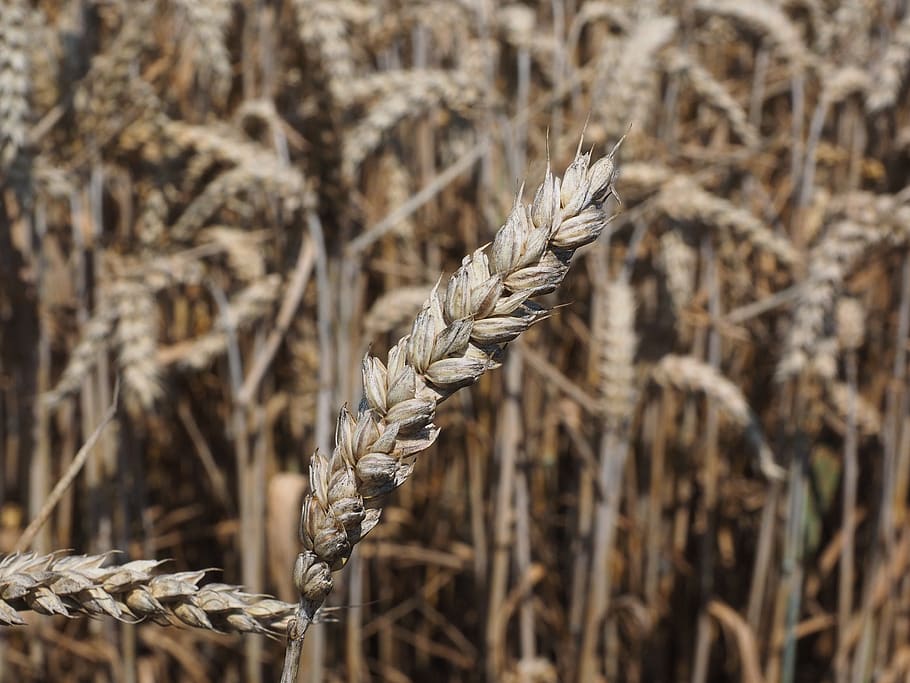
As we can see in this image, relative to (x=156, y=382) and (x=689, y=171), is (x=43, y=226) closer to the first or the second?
(x=156, y=382)

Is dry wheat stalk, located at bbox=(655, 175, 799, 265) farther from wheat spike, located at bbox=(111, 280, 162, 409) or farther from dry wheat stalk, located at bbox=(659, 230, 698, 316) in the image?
wheat spike, located at bbox=(111, 280, 162, 409)

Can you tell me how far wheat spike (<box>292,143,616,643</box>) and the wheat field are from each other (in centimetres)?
67

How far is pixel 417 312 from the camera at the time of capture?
1166 millimetres

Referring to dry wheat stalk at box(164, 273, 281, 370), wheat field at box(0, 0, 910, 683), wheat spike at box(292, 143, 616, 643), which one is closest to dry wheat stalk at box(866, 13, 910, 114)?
wheat field at box(0, 0, 910, 683)

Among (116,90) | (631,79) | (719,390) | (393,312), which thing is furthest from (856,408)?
(116,90)

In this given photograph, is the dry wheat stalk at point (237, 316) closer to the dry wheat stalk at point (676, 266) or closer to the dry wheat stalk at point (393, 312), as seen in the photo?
the dry wheat stalk at point (393, 312)

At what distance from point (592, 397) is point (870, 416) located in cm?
50

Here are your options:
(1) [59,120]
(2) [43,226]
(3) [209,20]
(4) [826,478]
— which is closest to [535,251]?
(3) [209,20]

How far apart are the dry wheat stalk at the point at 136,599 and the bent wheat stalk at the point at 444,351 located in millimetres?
46

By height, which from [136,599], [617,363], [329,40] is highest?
[329,40]

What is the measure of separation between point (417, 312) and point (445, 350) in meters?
0.68

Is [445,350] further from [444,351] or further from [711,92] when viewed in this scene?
[711,92]

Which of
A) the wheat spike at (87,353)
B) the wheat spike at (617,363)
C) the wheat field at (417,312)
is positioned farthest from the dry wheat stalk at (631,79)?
the wheat spike at (87,353)

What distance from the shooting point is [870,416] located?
183 centimetres
